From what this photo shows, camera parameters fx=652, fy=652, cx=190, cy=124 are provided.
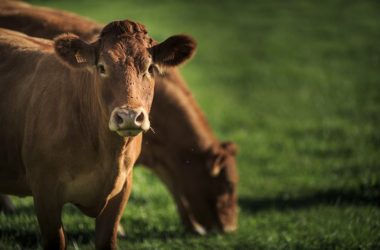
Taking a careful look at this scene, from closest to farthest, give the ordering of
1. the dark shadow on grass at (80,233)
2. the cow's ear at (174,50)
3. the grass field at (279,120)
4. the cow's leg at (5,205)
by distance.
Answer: the cow's ear at (174,50), the dark shadow on grass at (80,233), the grass field at (279,120), the cow's leg at (5,205)

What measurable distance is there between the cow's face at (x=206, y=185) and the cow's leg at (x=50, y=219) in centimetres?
348

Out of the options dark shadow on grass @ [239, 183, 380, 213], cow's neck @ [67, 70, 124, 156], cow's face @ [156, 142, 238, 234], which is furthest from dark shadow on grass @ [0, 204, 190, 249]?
dark shadow on grass @ [239, 183, 380, 213]

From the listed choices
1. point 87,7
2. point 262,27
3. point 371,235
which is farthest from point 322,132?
point 87,7

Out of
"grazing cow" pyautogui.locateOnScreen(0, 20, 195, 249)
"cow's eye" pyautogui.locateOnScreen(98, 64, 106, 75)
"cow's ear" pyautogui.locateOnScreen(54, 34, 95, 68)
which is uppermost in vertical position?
"cow's ear" pyautogui.locateOnScreen(54, 34, 95, 68)

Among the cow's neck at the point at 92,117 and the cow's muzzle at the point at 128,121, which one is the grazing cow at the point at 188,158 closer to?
the cow's neck at the point at 92,117

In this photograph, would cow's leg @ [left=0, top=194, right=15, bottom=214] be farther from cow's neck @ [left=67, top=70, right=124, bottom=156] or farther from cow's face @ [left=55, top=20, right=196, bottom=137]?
cow's face @ [left=55, top=20, right=196, bottom=137]

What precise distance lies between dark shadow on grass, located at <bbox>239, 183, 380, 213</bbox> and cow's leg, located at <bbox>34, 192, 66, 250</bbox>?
14.8 ft

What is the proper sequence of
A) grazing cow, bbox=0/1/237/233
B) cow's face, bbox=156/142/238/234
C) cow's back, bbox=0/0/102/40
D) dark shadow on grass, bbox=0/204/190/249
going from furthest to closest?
cow's face, bbox=156/142/238/234 < grazing cow, bbox=0/1/237/233 < cow's back, bbox=0/0/102/40 < dark shadow on grass, bbox=0/204/190/249

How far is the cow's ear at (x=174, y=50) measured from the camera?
5.50m

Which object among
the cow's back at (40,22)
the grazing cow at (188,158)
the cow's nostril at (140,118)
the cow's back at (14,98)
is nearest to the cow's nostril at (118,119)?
the cow's nostril at (140,118)

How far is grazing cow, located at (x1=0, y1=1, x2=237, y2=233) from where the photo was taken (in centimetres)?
872

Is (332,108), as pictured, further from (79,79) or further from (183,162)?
(79,79)

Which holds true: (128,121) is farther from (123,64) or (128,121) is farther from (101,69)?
(101,69)

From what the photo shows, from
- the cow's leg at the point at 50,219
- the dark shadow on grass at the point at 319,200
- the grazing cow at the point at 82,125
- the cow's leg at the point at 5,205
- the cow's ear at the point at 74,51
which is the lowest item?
→ the dark shadow on grass at the point at 319,200
